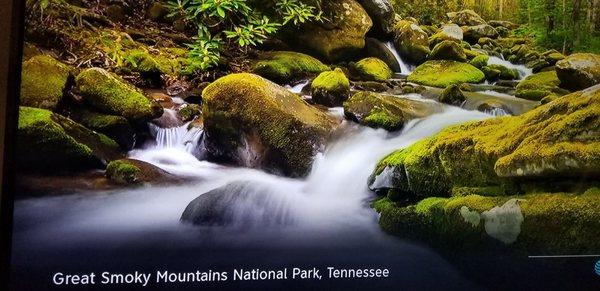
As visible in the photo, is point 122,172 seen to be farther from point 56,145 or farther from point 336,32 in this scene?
point 336,32

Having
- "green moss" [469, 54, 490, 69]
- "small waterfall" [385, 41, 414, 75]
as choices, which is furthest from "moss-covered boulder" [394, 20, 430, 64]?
"green moss" [469, 54, 490, 69]

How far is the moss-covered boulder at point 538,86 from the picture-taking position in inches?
92.2

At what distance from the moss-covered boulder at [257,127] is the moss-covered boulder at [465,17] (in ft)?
2.91

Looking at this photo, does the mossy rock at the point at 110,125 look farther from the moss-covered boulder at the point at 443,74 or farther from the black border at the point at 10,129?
the moss-covered boulder at the point at 443,74

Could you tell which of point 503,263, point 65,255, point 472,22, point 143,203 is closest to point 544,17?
point 472,22

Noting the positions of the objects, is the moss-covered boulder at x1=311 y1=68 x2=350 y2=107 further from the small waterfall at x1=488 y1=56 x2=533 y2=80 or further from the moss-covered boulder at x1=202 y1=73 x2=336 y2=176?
the small waterfall at x1=488 y1=56 x2=533 y2=80

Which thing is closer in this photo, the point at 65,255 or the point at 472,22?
the point at 65,255

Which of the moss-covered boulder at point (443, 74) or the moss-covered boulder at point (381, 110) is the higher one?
the moss-covered boulder at point (443, 74)

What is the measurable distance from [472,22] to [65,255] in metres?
2.05

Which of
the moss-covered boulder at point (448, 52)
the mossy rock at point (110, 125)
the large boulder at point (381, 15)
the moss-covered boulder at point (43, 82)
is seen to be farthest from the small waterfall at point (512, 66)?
the moss-covered boulder at point (43, 82)

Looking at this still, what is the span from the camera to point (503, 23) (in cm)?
250

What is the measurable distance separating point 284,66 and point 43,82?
37.6 inches

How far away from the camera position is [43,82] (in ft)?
6.18

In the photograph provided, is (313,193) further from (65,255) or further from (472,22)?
(472,22)
